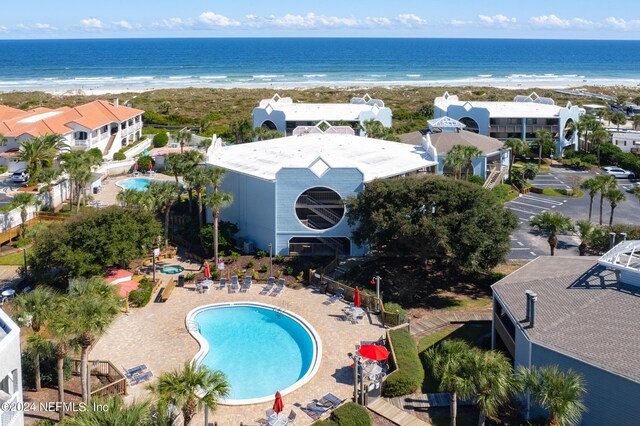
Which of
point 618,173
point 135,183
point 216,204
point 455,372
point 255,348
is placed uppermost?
point 216,204

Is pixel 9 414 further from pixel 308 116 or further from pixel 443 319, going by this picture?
pixel 308 116

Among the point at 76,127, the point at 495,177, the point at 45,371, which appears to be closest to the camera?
the point at 45,371

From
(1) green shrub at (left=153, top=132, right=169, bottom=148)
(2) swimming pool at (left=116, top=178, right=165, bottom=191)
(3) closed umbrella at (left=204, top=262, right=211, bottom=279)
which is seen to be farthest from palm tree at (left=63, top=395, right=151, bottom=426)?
(1) green shrub at (left=153, top=132, right=169, bottom=148)

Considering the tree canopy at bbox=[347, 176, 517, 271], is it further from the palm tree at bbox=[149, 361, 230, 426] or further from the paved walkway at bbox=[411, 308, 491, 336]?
the palm tree at bbox=[149, 361, 230, 426]

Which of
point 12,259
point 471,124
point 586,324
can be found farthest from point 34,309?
point 471,124

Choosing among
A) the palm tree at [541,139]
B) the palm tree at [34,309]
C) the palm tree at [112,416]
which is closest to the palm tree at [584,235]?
the palm tree at [541,139]
